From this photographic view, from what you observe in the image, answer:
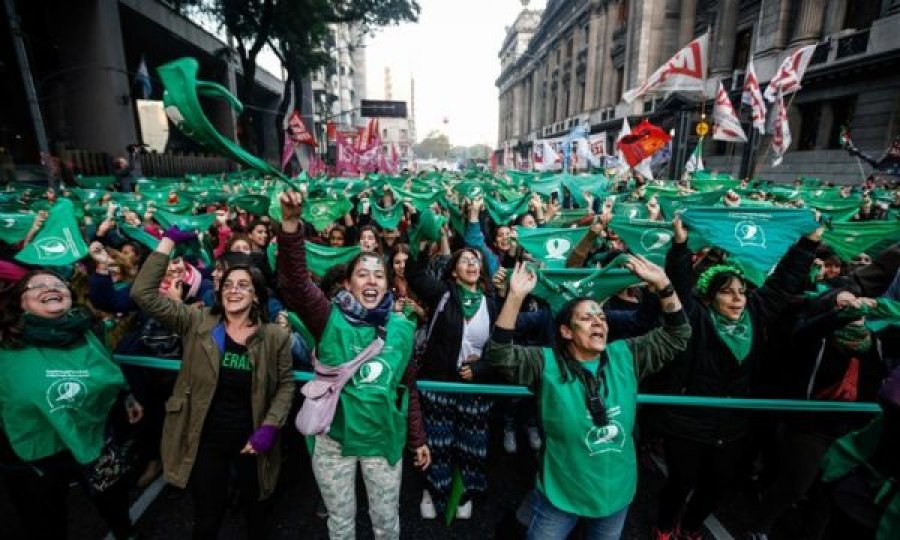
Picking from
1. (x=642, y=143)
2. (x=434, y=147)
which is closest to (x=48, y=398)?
(x=642, y=143)

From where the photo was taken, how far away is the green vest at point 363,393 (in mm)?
2279

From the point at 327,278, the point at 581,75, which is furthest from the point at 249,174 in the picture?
the point at 581,75

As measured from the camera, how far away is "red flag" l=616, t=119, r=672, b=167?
9.92 m

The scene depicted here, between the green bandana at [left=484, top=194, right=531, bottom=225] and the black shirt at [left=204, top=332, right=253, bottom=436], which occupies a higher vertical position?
the green bandana at [left=484, top=194, right=531, bottom=225]

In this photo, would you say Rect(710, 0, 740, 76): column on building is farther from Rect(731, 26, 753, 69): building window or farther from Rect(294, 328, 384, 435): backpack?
Rect(294, 328, 384, 435): backpack

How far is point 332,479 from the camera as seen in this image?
2.33 m

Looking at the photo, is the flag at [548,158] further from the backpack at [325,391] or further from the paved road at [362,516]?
the backpack at [325,391]

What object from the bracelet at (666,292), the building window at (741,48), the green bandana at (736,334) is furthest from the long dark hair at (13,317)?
the building window at (741,48)

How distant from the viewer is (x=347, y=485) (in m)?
2.35

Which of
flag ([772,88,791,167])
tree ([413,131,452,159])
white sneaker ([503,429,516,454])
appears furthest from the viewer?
tree ([413,131,452,159])

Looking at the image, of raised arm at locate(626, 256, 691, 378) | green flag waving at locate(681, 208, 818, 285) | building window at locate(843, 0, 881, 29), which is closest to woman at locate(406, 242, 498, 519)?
raised arm at locate(626, 256, 691, 378)

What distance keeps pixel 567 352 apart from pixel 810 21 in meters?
23.8

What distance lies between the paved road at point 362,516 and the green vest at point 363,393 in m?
1.11

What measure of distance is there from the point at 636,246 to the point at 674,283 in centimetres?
138
